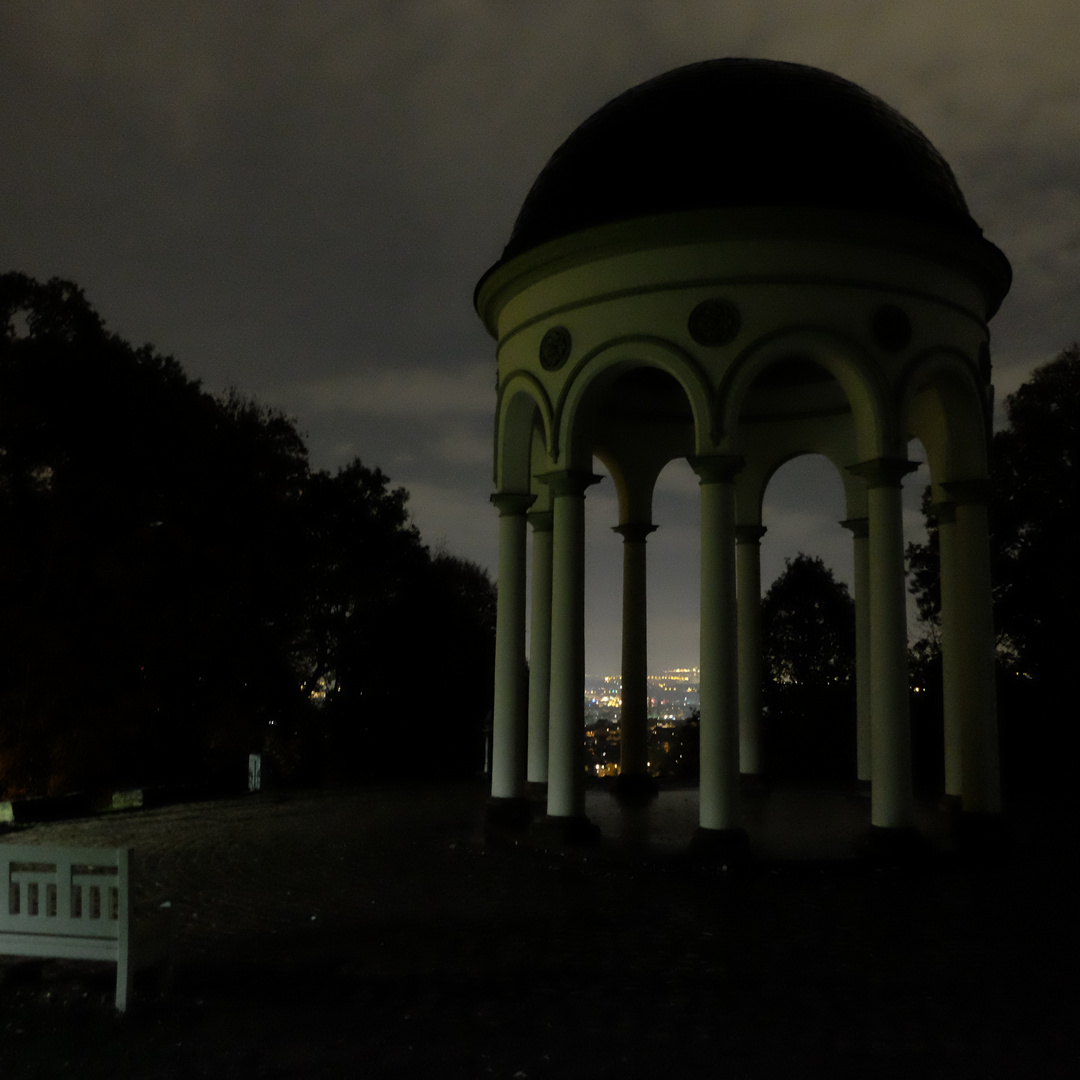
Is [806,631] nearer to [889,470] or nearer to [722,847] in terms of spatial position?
[889,470]

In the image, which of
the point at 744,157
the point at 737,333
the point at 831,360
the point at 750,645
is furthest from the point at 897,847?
the point at 744,157

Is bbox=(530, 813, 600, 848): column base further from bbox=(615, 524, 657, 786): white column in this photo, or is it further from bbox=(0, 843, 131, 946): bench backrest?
bbox=(0, 843, 131, 946): bench backrest

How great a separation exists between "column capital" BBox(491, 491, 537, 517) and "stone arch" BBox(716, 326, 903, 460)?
4210 millimetres

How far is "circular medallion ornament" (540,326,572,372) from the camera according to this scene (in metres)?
14.9

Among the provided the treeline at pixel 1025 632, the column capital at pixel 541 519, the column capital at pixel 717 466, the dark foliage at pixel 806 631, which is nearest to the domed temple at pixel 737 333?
the column capital at pixel 717 466

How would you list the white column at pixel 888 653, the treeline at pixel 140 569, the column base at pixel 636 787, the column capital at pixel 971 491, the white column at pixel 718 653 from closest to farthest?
1. the white column at pixel 718 653
2. the white column at pixel 888 653
3. the column capital at pixel 971 491
4. the column base at pixel 636 787
5. the treeline at pixel 140 569

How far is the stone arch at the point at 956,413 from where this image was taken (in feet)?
47.5

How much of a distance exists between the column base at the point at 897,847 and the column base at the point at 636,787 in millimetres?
6610

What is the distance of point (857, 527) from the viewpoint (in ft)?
65.0

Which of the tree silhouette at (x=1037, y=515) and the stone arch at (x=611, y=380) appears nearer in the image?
the stone arch at (x=611, y=380)

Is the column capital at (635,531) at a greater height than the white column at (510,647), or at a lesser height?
greater

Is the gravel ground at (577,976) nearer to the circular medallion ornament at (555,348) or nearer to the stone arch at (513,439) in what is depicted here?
the stone arch at (513,439)

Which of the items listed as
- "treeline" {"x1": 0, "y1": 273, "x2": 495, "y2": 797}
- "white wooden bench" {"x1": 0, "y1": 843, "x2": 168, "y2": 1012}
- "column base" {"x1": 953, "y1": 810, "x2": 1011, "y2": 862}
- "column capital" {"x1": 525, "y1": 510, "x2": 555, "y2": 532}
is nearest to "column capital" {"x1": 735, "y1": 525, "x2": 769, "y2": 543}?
"column capital" {"x1": 525, "y1": 510, "x2": 555, "y2": 532}

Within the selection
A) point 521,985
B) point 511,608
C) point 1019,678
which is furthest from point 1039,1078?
point 1019,678
